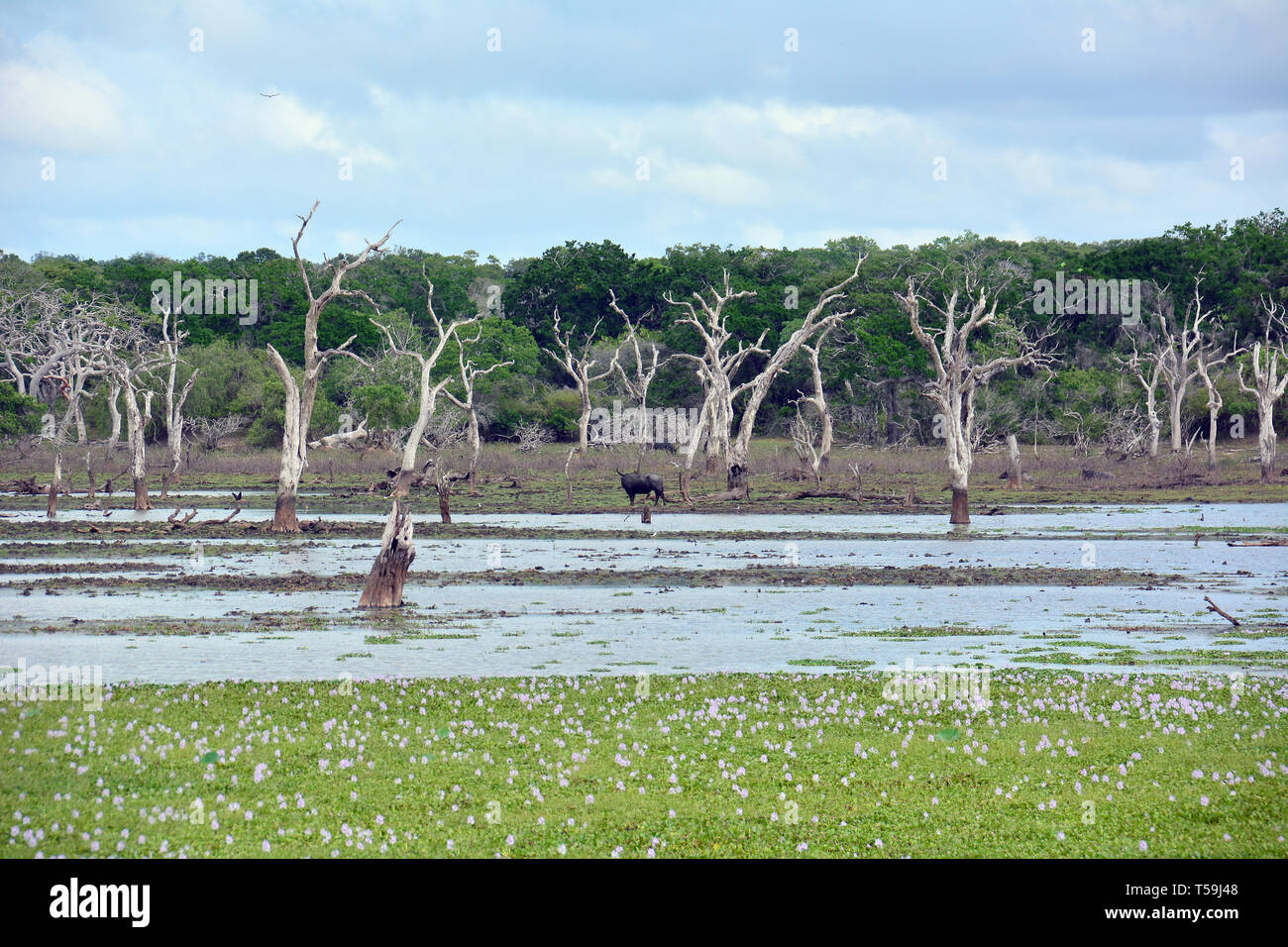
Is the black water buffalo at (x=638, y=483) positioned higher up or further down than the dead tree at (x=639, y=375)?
further down

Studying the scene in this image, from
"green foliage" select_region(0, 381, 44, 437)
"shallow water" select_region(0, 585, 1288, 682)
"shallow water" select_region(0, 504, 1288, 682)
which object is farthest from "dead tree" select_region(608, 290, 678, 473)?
"shallow water" select_region(0, 585, 1288, 682)

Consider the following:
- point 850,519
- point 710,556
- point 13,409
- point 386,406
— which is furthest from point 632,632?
point 386,406

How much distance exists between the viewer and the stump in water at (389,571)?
24641mm

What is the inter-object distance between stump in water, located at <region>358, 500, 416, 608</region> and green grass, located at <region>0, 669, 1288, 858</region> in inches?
312

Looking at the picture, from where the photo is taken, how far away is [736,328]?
3750 inches

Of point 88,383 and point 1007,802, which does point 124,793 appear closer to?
point 1007,802

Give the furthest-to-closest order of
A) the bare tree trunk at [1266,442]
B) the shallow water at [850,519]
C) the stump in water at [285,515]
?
the bare tree trunk at [1266,442], the shallow water at [850,519], the stump in water at [285,515]

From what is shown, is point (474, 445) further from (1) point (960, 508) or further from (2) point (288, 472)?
(1) point (960, 508)

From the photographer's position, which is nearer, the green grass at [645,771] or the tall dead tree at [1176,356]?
the green grass at [645,771]

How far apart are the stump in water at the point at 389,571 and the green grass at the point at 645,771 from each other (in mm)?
7922

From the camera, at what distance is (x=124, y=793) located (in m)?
11.2

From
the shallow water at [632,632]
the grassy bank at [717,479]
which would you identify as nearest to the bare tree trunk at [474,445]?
the grassy bank at [717,479]

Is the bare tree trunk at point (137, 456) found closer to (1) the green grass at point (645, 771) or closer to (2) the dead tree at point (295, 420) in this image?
(2) the dead tree at point (295, 420)

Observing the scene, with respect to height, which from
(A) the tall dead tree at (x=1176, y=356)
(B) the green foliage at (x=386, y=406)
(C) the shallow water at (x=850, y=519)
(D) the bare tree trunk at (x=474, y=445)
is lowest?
(C) the shallow water at (x=850, y=519)
